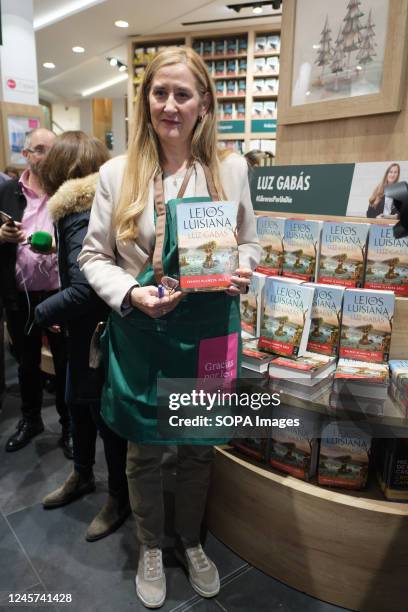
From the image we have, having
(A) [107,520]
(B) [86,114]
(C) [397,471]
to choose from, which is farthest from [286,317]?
(B) [86,114]

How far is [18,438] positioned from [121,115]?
41.1 feet

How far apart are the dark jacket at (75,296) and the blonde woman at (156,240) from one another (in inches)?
8.7

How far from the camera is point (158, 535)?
1.60 metres

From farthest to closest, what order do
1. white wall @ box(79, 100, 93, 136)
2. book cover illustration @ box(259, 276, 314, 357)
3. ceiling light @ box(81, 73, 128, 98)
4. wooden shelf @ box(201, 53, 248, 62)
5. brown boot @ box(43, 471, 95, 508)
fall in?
white wall @ box(79, 100, 93, 136) → ceiling light @ box(81, 73, 128, 98) → wooden shelf @ box(201, 53, 248, 62) → brown boot @ box(43, 471, 95, 508) → book cover illustration @ box(259, 276, 314, 357)

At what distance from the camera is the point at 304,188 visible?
70.9 inches

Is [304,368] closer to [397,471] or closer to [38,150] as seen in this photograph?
[397,471]

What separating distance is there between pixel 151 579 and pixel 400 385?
1.07 meters

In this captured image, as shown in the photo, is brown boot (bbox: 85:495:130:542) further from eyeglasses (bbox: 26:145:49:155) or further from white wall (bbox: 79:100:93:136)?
white wall (bbox: 79:100:93:136)

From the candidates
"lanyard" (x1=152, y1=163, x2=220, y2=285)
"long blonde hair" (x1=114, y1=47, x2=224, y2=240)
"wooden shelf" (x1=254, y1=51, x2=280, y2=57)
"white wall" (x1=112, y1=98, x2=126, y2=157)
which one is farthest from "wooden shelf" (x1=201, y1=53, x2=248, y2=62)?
"white wall" (x1=112, y1=98, x2=126, y2=157)

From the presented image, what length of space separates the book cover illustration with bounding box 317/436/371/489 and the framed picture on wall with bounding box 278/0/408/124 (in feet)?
3.90

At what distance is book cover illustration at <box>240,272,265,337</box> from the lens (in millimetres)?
1714

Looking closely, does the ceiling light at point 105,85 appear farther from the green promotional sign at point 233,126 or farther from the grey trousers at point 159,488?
the grey trousers at point 159,488

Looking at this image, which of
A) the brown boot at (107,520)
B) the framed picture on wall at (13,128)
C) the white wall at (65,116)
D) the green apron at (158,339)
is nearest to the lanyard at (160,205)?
the green apron at (158,339)

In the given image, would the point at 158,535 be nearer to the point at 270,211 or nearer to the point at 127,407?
the point at 127,407
